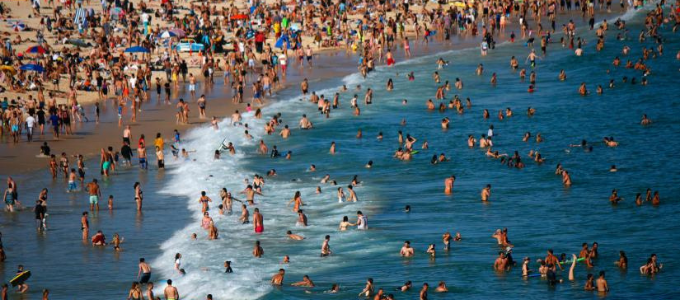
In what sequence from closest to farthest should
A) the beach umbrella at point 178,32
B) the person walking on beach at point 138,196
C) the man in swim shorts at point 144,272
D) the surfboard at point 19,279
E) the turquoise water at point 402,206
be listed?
the surfboard at point 19,279, the man in swim shorts at point 144,272, the turquoise water at point 402,206, the person walking on beach at point 138,196, the beach umbrella at point 178,32

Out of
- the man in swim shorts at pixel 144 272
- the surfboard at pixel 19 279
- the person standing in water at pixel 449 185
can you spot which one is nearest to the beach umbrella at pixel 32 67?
the person standing in water at pixel 449 185

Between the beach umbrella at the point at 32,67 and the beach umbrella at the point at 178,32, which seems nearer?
the beach umbrella at the point at 32,67

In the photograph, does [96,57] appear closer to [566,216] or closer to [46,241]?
[46,241]

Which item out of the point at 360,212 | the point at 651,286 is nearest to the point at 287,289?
the point at 360,212

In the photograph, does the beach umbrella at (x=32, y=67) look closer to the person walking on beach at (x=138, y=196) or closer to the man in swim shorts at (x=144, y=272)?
the person walking on beach at (x=138, y=196)

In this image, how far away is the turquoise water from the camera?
29734mm

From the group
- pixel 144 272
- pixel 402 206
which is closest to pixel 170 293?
pixel 144 272

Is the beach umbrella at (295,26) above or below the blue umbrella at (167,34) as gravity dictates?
below

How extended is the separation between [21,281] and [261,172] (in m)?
14.7

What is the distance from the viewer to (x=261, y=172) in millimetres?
42062

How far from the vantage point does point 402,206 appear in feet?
122

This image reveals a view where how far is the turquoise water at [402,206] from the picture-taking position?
2973cm

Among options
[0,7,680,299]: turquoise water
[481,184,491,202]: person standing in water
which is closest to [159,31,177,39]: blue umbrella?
[0,7,680,299]: turquoise water

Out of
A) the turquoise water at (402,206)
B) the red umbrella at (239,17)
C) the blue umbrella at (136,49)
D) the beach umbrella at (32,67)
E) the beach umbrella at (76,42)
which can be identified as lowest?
the turquoise water at (402,206)
